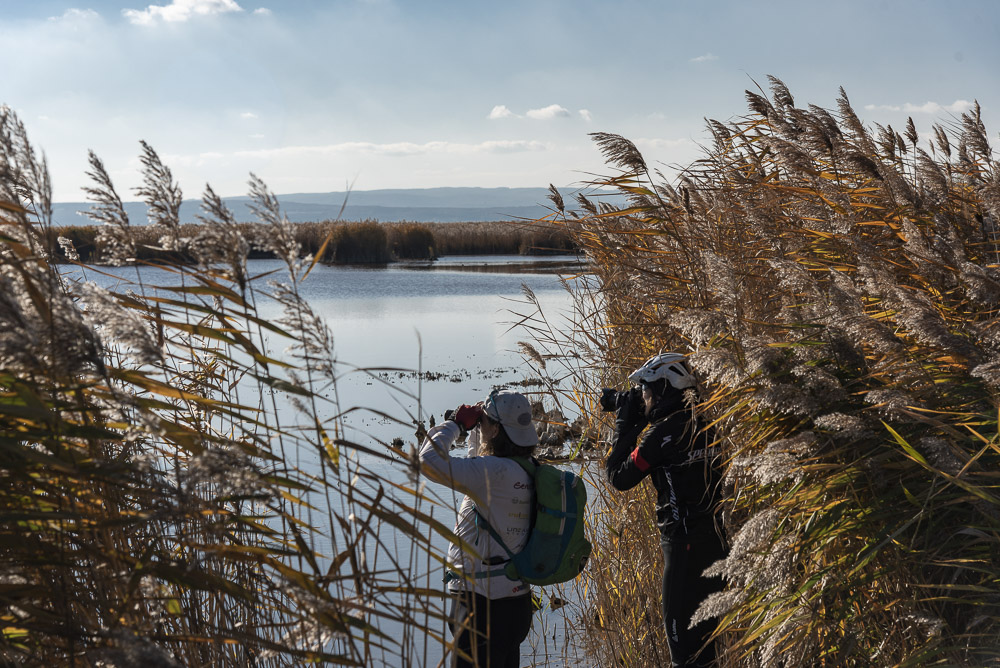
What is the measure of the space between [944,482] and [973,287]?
61 cm

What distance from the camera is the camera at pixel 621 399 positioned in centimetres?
394

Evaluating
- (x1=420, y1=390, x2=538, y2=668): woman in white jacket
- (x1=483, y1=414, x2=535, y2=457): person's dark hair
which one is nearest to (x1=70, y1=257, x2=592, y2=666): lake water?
(x1=420, y1=390, x2=538, y2=668): woman in white jacket

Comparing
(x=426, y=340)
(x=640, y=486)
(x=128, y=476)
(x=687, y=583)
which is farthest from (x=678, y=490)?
(x=426, y=340)

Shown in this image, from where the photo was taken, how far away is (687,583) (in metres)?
3.72

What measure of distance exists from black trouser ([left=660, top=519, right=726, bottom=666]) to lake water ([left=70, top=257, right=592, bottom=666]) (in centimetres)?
109

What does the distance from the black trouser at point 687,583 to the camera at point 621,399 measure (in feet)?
2.03

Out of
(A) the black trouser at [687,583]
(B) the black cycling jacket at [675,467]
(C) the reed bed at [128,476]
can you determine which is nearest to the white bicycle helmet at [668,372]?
(B) the black cycling jacket at [675,467]

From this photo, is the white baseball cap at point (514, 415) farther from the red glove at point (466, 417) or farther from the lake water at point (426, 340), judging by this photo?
the lake water at point (426, 340)

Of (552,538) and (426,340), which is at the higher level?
(552,538)

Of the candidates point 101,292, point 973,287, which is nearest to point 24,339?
point 101,292

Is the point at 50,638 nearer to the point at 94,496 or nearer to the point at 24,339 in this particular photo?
the point at 94,496

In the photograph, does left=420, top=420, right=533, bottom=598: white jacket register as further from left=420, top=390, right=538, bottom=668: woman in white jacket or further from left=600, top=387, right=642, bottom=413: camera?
left=600, top=387, right=642, bottom=413: camera

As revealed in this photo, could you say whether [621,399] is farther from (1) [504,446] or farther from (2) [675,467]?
(1) [504,446]

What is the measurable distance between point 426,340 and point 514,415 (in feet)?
39.5
